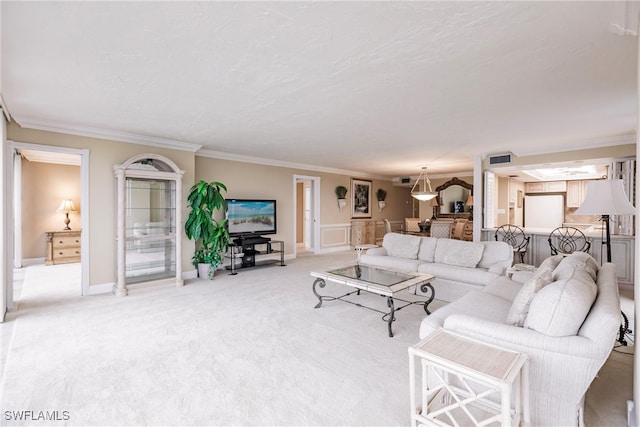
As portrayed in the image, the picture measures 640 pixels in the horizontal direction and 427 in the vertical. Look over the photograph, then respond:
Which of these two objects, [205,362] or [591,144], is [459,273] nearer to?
[205,362]

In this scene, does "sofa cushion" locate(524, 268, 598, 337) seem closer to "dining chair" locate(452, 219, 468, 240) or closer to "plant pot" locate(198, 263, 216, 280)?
"plant pot" locate(198, 263, 216, 280)

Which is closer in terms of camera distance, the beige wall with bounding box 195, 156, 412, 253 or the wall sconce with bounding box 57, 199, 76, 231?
the beige wall with bounding box 195, 156, 412, 253

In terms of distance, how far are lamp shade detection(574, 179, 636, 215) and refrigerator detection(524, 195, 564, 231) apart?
20.4 feet

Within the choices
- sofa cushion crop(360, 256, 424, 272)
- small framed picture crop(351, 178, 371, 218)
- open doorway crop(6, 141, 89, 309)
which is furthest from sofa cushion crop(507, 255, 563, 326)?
open doorway crop(6, 141, 89, 309)

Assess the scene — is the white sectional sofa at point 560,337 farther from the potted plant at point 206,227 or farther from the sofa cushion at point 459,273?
the potted plant at point 206,227

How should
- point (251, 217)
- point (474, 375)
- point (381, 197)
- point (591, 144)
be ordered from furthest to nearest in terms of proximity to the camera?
point (381, 197) < point (251, 217) < point (591, 144) < point (474, 375)

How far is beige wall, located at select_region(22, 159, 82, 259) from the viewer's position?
6.46m

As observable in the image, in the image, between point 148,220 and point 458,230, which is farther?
point 458,230

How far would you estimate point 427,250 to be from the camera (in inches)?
182

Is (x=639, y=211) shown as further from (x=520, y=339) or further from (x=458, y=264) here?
(x=458, y=264)

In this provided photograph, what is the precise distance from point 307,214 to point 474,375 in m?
7.89

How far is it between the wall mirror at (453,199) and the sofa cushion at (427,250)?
17.8ft

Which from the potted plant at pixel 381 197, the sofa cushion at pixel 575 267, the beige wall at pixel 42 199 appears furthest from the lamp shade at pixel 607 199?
the beige wall at pixel 42 199
